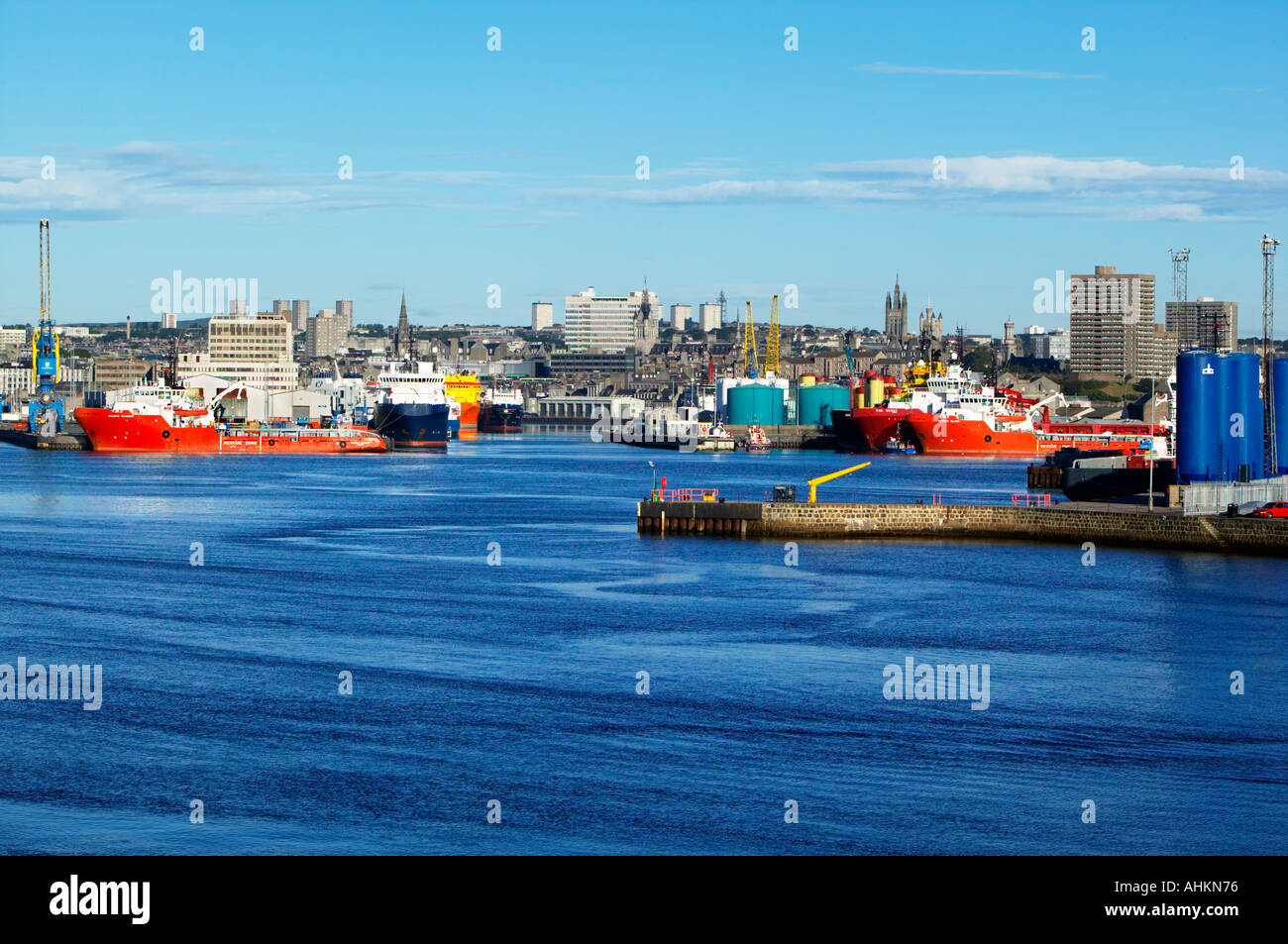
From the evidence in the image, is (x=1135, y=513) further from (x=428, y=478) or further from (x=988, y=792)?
(x=428, y=478)

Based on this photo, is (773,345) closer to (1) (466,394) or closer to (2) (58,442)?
(1) (466,394)

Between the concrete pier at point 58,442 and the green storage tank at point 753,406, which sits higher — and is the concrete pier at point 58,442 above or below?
below

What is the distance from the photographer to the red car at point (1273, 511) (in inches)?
1742

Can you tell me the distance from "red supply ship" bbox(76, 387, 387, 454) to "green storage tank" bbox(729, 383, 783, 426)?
5129cm

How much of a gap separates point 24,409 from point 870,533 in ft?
562

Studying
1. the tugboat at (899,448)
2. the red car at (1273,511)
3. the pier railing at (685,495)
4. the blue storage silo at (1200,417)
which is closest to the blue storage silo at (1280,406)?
the blue storage silo at (1200,417)

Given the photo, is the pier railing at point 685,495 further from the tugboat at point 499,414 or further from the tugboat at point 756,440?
the tugboat at point 499,414

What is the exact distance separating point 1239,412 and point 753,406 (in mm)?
106195

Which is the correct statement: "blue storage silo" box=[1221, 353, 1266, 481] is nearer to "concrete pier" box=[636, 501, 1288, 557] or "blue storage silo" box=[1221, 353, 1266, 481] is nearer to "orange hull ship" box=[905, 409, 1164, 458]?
"concrete pier" box=[636, 501, 1288, 557]

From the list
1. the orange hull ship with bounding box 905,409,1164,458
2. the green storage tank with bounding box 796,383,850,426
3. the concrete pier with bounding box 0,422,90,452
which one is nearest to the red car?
the orange hull ship with bounding box 905,409,1164,458

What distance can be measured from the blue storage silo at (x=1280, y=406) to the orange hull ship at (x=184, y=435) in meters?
69.5

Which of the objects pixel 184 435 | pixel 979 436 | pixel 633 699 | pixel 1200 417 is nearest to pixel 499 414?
pixel 184 435

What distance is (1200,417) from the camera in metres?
49.1
